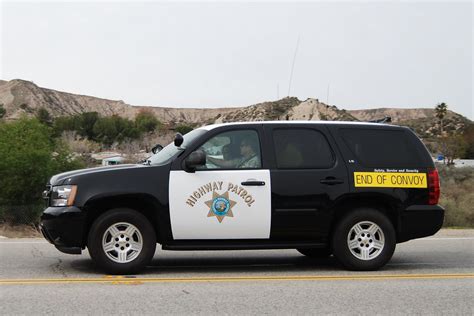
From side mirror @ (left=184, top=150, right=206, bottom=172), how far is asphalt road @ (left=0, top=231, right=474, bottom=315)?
1307 mm

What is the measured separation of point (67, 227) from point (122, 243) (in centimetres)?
67

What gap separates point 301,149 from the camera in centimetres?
855

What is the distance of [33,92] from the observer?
171250mm

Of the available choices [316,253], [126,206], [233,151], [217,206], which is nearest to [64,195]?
[126,206]

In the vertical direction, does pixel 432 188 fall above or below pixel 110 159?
below

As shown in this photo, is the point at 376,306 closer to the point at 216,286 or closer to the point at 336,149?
the point at 216,286

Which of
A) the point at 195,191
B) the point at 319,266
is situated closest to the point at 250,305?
the point at 195,191

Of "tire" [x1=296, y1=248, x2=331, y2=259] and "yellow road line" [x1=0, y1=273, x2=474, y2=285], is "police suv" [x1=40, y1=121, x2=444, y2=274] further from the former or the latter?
"tire" [x1=296, y1=248, x2=331, y2=259]

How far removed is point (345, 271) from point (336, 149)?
1.55 meters

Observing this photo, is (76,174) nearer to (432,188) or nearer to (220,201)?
(220,201)

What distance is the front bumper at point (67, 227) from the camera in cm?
788

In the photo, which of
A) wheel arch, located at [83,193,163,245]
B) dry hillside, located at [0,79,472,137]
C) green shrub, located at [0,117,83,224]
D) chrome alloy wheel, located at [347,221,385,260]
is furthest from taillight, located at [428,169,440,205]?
dry hillside, located at [0,79,472,137]

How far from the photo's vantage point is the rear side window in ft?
28.4

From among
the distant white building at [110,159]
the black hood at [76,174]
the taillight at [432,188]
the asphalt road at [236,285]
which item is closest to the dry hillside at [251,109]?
the distant white building at [110,159]
